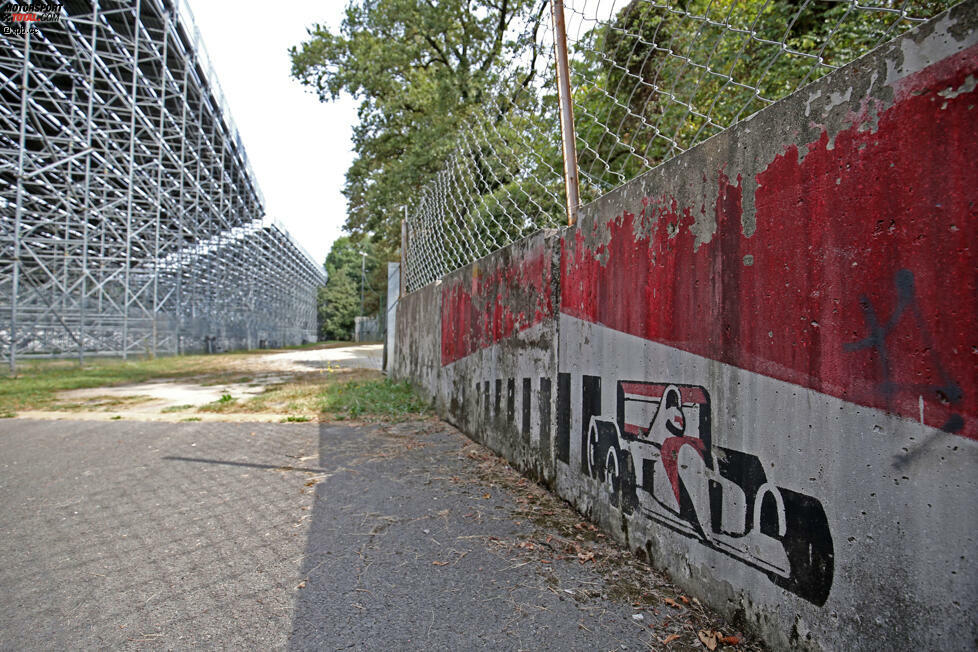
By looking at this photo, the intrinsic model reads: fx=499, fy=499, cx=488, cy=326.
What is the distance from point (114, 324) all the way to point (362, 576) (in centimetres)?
1821

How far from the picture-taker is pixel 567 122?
255cm

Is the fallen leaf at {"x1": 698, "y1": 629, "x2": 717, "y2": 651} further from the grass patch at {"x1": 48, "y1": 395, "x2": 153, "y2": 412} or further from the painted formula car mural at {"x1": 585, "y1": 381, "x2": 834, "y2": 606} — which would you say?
the grass patch at {"x1": 48, "y1": 395, "x2": 153, "y2": 412}

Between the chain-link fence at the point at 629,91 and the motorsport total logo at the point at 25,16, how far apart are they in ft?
48.9

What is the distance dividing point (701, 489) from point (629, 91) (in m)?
1.79

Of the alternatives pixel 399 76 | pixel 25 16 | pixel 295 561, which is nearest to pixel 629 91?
pixel 295 561

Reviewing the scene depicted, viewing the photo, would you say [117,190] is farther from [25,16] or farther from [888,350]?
[888,350]

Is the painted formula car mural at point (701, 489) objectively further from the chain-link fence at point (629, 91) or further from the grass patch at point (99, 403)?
the grass patch at point (99, 403)

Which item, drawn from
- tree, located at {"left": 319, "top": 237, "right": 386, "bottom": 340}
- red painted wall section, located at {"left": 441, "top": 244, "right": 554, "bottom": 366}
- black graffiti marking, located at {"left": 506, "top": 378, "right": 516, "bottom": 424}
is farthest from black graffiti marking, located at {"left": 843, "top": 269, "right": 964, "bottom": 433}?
tree, located at {"left": 319, "top": 237, "right": 386, "bottom": 340}

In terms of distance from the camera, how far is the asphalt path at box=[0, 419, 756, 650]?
1.49m

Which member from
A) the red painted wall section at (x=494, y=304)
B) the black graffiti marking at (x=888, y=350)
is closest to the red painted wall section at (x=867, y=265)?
the black graffiti marking at (x=888, y=350)

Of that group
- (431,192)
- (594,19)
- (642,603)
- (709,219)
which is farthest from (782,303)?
(431,192)

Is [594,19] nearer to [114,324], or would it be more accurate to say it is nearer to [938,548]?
[938,548]

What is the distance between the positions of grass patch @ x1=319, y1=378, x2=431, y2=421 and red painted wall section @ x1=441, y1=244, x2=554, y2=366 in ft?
2.66

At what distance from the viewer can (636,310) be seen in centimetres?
193
